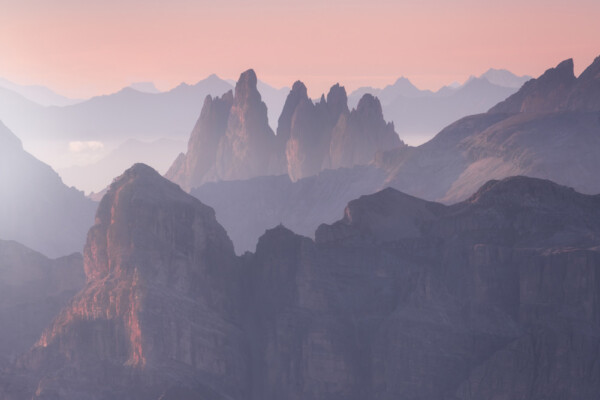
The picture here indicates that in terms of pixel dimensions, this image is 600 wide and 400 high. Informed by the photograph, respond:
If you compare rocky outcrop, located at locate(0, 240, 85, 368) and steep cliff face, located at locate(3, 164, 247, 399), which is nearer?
steep cliff face, located at locate(3, 164, 247, 399)

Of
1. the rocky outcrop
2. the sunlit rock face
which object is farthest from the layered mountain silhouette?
the rocky outcrop

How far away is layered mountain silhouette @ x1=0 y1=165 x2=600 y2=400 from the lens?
130250 millimetres

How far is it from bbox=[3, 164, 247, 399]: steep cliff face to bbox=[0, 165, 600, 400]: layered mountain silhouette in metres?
0.17

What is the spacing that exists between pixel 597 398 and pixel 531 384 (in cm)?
711

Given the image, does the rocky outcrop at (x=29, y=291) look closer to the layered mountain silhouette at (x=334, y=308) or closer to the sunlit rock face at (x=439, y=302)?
the layered mountain silhouette at (x=334, y=308)

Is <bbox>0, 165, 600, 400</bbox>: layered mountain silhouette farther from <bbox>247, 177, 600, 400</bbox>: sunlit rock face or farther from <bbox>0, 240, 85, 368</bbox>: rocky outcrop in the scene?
<bbox>0, 240, 85, 368</bbox>: rocky outcrop

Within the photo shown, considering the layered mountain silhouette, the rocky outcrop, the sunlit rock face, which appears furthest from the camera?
the rocky outcrop

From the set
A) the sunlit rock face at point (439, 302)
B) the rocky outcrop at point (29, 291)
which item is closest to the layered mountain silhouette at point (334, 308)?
the sunlit rock face at point (439, 302)

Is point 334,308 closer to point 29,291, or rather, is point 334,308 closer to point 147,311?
point 147,311

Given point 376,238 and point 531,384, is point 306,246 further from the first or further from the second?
point 531,384

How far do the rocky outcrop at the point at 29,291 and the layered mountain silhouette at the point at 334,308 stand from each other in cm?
2676

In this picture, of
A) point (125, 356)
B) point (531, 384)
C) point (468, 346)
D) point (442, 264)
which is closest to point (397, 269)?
point (442, 264)

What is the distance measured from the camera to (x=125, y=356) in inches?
5359

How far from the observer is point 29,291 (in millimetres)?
181000
